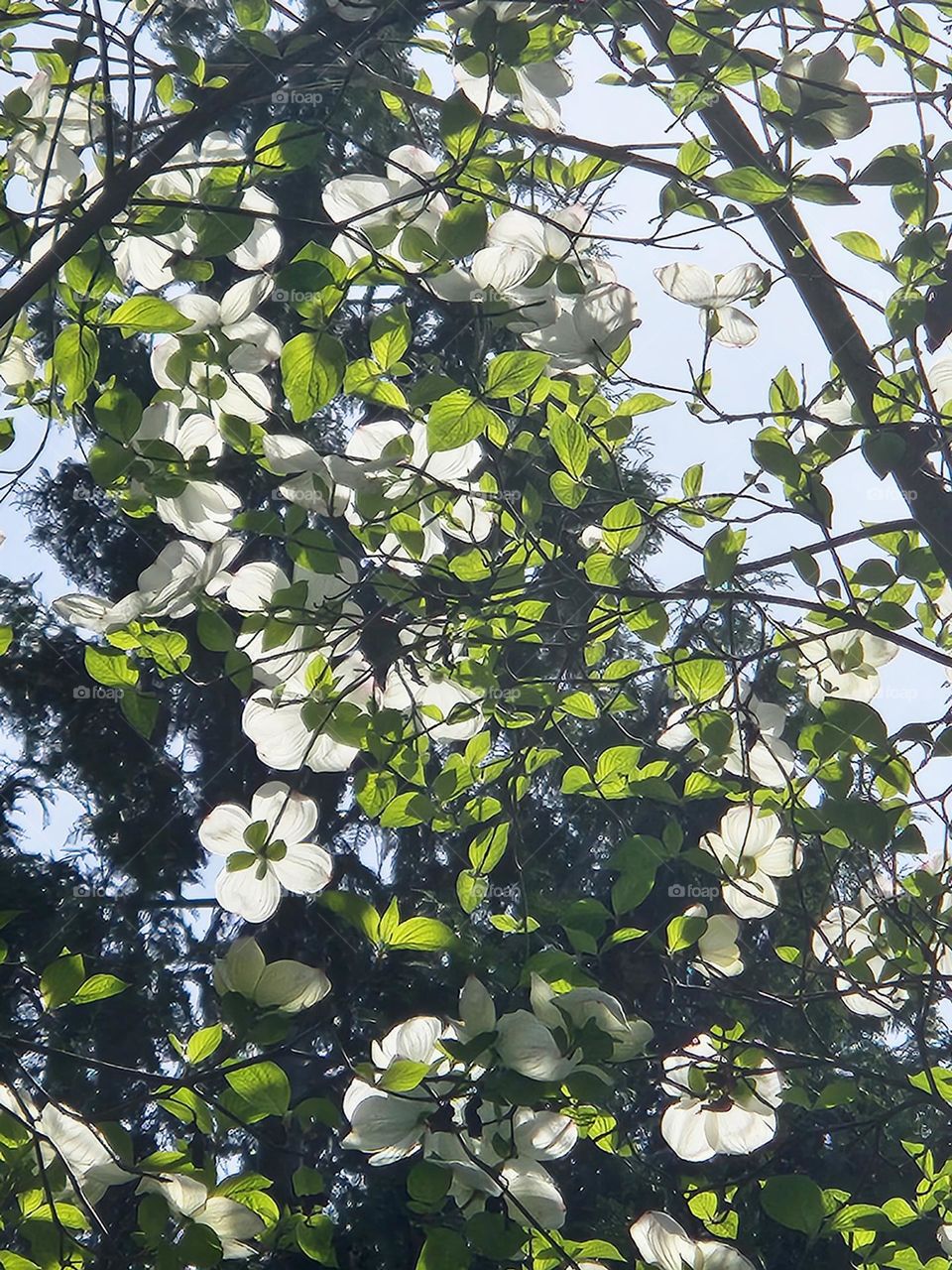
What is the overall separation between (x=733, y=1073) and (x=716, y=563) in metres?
0.42

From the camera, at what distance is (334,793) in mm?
2877

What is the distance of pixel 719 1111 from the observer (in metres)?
0.89

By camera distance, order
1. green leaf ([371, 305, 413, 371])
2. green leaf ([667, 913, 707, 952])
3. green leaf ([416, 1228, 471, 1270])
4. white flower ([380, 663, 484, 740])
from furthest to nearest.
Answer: white flower ([380, 663, 484, 740]) < green leaf ([667, 913, 707, 952]) < green leaf ([371, 305, 413, 371]) < green leaf ([416, 1228, 471, 1270])

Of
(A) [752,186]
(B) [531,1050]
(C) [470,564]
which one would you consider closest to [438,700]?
(C) [470,564]

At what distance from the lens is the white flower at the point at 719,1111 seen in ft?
2.89

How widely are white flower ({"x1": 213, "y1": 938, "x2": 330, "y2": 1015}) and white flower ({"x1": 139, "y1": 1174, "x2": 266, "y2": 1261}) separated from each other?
144mm

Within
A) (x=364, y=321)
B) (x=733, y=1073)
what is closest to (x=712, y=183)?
(x=733, y=1073)

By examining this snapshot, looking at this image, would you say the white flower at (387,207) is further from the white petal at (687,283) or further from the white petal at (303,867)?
the white petal at (303,867)

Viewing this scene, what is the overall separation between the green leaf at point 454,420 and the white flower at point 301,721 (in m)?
0.20

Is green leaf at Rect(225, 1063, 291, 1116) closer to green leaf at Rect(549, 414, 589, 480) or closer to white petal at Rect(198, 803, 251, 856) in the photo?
white petal at Rect(198, 803, 251, 856)

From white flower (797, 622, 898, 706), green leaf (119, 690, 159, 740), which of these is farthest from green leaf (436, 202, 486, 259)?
white flower (797, 622, 898, 706)

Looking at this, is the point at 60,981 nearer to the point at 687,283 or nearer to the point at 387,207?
the point at 387,207

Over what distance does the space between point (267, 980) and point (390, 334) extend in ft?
1.46

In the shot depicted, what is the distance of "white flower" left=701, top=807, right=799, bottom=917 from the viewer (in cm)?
100
